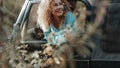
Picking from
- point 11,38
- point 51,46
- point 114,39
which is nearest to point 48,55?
point 51,46

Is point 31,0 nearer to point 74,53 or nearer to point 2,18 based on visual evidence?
point 2,18

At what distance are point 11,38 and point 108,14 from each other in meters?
0.91

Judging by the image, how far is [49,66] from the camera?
226 centimetres

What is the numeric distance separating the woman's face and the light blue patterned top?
0.07m

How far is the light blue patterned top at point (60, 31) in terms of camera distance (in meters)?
2.26

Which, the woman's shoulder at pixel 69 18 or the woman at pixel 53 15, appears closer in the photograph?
the woman's shoulder at pixel 69 18

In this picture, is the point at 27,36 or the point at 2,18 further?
the point at 27,36

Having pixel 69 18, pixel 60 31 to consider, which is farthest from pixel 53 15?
pixel 60 31

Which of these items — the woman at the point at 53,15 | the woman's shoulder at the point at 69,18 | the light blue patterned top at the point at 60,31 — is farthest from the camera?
the woman at the point at 53,15

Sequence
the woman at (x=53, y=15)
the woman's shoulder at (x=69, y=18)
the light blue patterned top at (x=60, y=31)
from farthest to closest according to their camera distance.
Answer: the woman at (x=53, y=15) → the woman's shoulder at (x=69, y=18) → the light blue patterned top at (x=60, y=31)

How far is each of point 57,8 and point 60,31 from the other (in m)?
0.31

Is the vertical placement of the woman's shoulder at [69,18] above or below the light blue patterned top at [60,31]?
above

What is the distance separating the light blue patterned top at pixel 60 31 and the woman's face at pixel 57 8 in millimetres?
69

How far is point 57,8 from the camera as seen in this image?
102 inches
